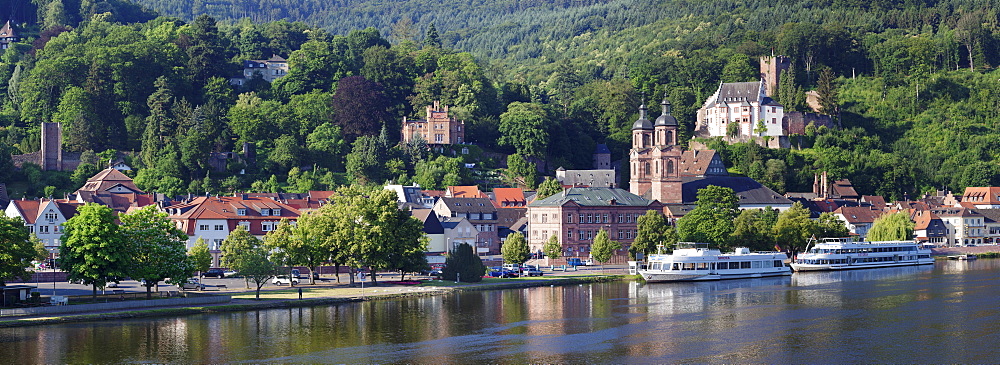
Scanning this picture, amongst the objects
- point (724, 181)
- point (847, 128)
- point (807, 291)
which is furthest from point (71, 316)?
point (847, 128)

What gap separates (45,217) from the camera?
319 ft

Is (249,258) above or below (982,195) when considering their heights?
below

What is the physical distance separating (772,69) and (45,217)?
111 metres

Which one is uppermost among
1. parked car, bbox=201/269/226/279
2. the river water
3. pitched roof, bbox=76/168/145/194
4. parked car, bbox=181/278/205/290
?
pitched roof, bbox=76/168/145/194

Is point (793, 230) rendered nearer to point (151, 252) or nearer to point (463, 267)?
point (463, 267)

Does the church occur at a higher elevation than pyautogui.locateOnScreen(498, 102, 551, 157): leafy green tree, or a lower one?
lower

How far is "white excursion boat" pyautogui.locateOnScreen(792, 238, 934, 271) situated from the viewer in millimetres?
108500

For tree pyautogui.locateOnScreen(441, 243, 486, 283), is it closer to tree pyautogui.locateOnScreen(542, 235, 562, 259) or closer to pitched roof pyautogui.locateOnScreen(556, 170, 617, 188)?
tree pyautogui.locateOnScreen(542, 235, 562, 259)

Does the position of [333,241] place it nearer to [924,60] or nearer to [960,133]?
[960,133]

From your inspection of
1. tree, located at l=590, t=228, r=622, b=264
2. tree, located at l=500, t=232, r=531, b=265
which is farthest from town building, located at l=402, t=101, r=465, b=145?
tree, located at l=500, t=232, r=531, b=265

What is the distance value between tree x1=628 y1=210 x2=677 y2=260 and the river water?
20267mm

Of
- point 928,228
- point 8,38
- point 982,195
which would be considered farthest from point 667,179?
point 8,38

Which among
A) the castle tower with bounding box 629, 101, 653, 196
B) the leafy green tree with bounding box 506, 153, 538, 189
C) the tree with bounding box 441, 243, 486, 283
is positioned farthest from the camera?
the leafy green tree with bounding box 506, 153, 538, 189

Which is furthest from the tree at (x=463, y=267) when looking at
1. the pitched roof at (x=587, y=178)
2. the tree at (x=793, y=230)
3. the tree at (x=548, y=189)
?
the pitched roof at (x=587, y=178)
